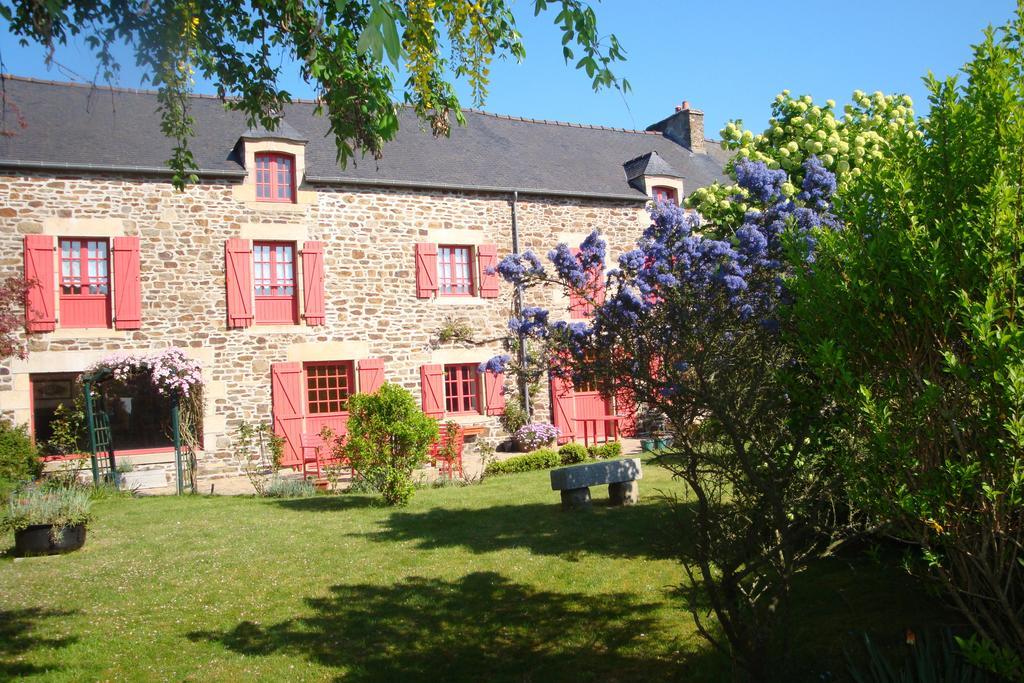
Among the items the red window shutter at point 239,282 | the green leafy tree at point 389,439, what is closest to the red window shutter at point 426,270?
the red window shutter at point 239,282

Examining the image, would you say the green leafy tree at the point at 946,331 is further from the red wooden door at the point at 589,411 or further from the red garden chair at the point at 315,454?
the red wooden door at the point at 589,411

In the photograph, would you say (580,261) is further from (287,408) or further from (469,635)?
(287,408)

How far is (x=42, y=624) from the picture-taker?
5.32 m

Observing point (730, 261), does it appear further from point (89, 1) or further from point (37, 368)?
point (37, 368)

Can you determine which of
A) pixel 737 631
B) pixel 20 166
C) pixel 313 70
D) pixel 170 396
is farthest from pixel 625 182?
pixel 737 631

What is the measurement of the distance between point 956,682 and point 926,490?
1055mm

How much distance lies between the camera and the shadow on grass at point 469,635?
4387 mm

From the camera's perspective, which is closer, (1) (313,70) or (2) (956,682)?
(2) (956,682)

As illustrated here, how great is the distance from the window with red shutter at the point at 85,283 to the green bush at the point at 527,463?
22.8 feet

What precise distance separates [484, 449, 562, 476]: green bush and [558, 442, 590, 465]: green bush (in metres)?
0.11

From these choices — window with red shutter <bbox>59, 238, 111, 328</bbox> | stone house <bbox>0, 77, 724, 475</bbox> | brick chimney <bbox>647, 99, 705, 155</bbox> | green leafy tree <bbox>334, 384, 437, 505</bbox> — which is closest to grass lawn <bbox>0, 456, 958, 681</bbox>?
green leafy tree <bbox>334, 384, 437, 505</bbox>

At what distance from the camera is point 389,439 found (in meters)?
Result: 9.76

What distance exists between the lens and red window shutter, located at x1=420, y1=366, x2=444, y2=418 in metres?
14.6

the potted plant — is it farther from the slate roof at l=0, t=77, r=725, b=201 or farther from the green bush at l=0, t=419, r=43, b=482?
the slate roof at l=0, t=77, r=725, b=201
